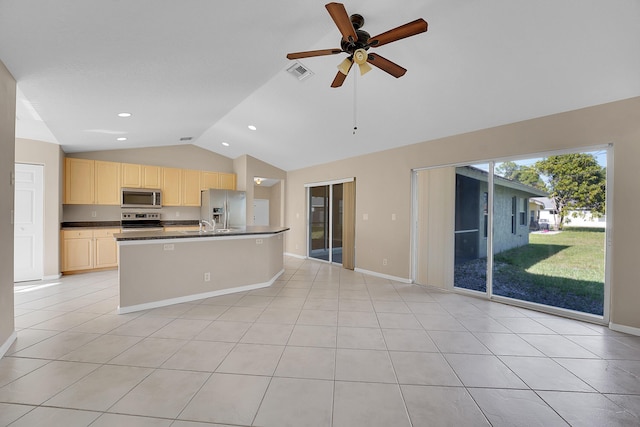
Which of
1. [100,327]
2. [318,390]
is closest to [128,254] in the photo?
[100,327]

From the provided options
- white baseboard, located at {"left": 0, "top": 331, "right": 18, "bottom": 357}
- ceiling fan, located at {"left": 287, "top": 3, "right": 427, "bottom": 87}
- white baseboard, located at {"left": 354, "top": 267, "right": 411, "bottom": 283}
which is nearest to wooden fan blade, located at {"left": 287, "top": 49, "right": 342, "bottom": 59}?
ceiling fan, located at {"left": 287, "top": 3, "right": 427, "bottom": 87}

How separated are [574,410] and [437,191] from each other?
3259 millimetres

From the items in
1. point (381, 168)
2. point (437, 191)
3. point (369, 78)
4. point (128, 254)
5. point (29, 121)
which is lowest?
point (128, 254)

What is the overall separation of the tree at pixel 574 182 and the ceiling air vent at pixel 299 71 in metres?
3.22

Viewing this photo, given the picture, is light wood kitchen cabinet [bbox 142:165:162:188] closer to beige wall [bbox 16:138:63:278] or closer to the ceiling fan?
beige wall [bbox 16:138:63:278]

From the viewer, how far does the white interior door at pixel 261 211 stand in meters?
8.62

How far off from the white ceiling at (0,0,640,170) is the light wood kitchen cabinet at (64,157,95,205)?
104 centimetres

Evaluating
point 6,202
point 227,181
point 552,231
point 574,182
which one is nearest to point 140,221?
point 227,181

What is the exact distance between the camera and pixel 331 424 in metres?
1.60

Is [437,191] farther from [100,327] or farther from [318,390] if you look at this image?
[100,327]

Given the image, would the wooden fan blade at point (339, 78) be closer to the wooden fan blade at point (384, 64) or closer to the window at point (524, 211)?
the wooden fan blade at point (384, 64)

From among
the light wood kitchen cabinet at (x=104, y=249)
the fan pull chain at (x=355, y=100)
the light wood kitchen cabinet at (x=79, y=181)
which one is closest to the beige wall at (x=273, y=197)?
the light wood kitchen cabinet at (x=104, y=249)

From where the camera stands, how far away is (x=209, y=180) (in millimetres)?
7016

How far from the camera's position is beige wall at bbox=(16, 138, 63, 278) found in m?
4.80
